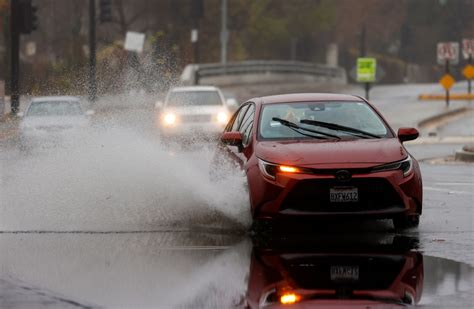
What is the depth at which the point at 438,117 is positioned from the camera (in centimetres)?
4481

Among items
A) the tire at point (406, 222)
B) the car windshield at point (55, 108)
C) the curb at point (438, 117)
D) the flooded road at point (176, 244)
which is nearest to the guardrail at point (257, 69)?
the curb at point (438, 117)

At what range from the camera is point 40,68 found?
5641 centimetres

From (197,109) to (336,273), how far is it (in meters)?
21.7

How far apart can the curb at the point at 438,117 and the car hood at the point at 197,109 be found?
1099cm

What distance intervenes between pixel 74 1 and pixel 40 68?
15.9ft

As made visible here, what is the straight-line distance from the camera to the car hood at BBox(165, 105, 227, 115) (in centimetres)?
3180

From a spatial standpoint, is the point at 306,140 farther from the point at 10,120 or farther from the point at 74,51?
the point at 74,51

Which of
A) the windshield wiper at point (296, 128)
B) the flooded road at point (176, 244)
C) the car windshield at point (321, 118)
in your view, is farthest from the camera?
the car windshield at point (321, 118)

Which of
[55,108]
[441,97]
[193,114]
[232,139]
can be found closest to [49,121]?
[55,108]

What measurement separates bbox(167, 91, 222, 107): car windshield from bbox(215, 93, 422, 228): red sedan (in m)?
18.4

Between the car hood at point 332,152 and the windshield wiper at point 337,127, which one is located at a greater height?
the windshield wiper at point 337,127

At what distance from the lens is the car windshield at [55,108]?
3166cm

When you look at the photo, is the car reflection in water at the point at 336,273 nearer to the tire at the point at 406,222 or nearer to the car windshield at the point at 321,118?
the tire at the point at 406,222

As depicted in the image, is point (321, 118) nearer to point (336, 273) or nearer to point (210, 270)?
point (210, 270)
